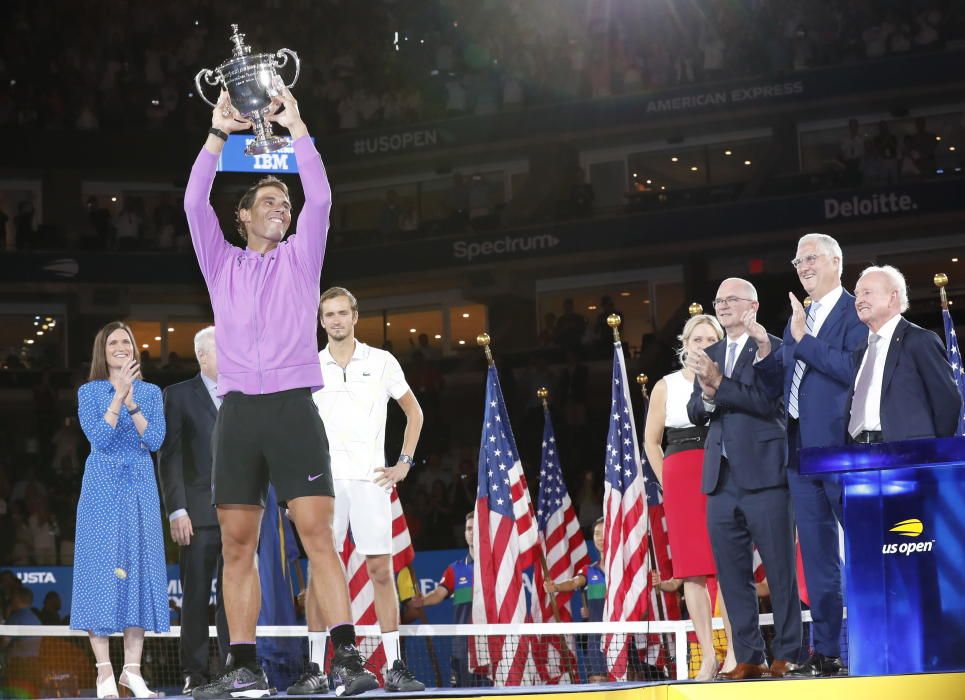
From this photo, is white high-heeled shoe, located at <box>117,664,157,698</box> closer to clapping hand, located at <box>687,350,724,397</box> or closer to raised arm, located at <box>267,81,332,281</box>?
raised arm, located at <box>267,81,332,281</box>

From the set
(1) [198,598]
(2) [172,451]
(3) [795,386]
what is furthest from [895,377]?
(2) [172,451]

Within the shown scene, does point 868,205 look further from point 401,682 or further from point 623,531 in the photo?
point 401,682

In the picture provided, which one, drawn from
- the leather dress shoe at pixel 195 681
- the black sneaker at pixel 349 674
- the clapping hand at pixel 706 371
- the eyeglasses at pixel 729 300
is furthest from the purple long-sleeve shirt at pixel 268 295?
the eyeglasses at pixel 729 300

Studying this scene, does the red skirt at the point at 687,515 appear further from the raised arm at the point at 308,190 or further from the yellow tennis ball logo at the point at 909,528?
the raised arm at the point at 308,190

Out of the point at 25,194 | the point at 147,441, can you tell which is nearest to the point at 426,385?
the point at 25,194

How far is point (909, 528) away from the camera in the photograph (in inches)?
165

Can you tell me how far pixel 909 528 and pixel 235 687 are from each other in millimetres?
2416

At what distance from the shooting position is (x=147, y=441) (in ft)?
18.4

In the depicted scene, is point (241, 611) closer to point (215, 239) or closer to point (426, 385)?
point (215, 239)

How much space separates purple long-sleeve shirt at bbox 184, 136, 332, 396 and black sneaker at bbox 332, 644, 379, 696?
3.15 ft

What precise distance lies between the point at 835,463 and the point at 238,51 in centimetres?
268

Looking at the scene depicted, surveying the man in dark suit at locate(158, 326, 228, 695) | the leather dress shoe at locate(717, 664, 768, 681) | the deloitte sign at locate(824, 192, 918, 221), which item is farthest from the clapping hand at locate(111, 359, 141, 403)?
the deloitte sign at locate(824, 192, 918, 221)

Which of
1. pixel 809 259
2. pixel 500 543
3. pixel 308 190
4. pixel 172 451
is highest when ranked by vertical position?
pixel 308 190

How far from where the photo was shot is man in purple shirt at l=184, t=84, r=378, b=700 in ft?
14.1
